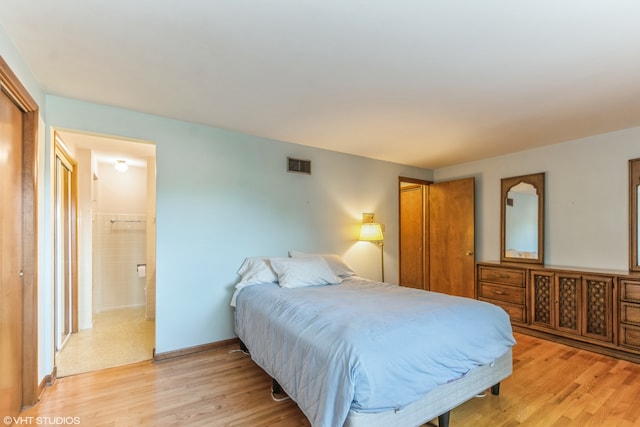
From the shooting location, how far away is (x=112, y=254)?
480 cm

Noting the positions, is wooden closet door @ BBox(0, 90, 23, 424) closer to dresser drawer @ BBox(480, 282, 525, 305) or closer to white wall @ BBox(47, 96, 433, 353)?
white wall @ BBox(47, 96, 433, 353)

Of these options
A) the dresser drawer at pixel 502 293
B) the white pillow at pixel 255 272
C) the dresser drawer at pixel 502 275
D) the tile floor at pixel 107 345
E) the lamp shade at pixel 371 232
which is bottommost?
the tile floor at pixel 107 345

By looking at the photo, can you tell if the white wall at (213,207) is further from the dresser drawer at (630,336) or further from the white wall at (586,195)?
the dresser drawer at (630,336)

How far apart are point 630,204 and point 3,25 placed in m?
5.41

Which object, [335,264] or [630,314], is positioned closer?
[630,314]

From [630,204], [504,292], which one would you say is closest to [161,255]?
[504,292]

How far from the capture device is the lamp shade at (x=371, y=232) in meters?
4.13

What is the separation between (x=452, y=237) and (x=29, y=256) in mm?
4978

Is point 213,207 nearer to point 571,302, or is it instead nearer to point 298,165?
point 298,165

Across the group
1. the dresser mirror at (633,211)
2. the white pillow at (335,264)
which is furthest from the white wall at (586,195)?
the white pillow at (335,264)

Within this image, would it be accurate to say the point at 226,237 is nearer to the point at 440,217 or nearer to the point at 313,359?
the point at 313,359

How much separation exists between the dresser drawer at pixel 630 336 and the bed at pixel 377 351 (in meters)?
1.71

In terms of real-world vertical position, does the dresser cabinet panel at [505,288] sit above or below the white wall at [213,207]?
below

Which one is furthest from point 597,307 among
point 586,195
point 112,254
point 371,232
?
point 112,254
